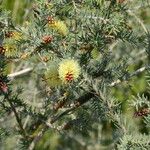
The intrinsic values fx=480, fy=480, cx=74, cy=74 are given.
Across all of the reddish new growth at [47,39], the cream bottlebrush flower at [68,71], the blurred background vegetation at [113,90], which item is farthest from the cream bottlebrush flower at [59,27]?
the blurred background vegetation at [113,90]

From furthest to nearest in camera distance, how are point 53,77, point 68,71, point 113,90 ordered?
point 113,90 → point 53,77 → point 68,71

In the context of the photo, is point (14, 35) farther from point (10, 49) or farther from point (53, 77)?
point (53, 77)

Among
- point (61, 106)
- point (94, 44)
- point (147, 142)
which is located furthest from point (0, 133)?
point (147, 142)

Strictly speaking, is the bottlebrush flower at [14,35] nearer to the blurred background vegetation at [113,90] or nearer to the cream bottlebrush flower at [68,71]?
the cream bottlebrush flower at [68,71]

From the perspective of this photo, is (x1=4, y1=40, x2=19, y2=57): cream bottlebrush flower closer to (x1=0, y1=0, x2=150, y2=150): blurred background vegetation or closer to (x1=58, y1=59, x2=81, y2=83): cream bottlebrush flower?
(x1=58, y1=59, x2=81, y2=83): cream bottlebrush flower

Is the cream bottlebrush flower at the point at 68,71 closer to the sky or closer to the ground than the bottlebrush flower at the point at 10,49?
closer to the sky

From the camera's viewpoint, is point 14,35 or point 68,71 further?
point 14,35

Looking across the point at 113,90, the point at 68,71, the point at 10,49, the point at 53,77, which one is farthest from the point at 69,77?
the point at 113,90

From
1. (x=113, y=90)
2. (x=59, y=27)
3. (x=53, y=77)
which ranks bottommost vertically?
(x=113, y=90)

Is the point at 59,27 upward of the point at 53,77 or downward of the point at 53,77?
upward
